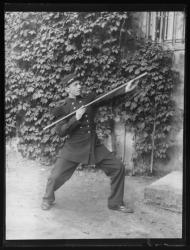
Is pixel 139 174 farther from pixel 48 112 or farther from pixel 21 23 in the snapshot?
pixel 21 23

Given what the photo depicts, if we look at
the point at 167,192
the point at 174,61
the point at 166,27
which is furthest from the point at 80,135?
the point at 166,27

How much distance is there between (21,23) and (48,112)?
940 millimetres

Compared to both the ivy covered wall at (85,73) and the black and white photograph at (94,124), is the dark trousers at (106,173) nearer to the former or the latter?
the black and white photograph at (94,124)

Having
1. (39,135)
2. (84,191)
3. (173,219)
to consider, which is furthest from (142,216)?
(39,135)

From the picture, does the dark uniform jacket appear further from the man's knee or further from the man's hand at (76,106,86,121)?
the man's knee

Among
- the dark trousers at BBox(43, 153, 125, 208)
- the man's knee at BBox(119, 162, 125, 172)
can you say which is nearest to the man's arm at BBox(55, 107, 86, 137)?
the dark trousers at BBox(43, 153, 125, 208)

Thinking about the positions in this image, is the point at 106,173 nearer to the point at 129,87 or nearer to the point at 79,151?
the point at 79,151

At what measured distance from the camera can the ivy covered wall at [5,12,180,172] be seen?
5070 millimetres

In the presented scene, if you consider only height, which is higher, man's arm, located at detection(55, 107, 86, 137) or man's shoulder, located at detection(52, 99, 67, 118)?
man's shoulder, located at detection(52, 99, 67, 118)

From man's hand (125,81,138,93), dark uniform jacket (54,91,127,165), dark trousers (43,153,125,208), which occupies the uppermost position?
man's hand (125,81,138,93)

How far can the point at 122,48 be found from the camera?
5113mm

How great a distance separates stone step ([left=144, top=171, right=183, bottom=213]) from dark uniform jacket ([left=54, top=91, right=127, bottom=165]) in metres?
0.61

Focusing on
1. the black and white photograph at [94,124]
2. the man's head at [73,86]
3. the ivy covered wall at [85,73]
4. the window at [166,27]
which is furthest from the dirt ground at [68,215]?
the window at [166,27]

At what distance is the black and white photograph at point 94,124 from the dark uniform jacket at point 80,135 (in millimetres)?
10
